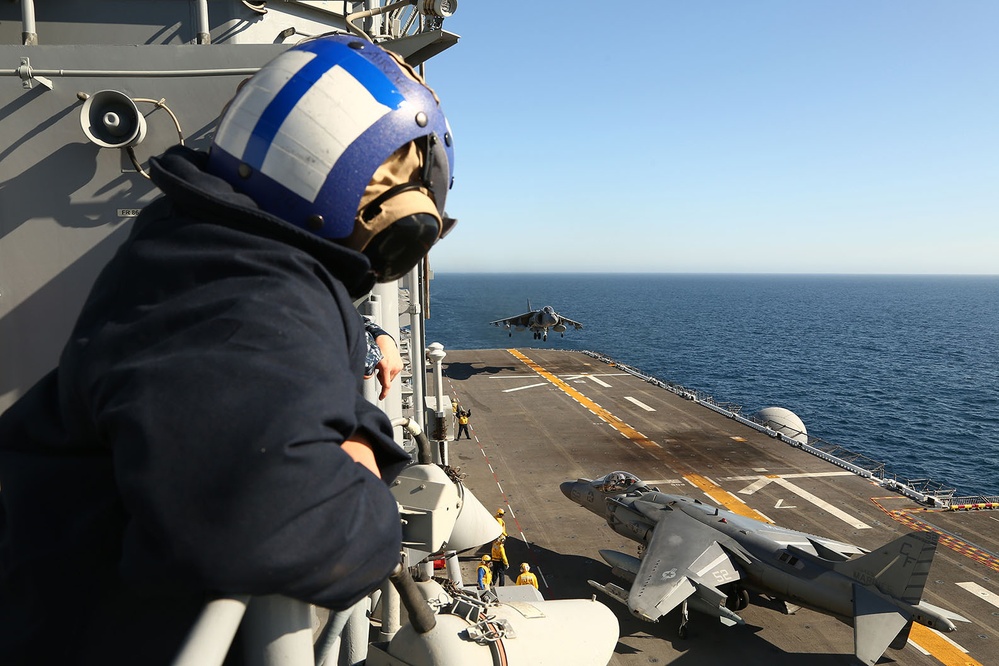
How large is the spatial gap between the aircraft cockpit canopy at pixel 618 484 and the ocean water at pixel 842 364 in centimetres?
2712

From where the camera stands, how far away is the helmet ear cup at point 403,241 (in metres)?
1.74

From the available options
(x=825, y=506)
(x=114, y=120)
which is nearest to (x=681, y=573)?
(x=825, y=506)

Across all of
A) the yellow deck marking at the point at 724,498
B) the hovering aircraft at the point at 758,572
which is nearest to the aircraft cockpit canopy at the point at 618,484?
the hovering aircraft at the point at 758,572

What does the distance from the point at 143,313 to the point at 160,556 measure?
50cm

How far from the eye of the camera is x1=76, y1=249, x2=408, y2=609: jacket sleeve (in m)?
1.10

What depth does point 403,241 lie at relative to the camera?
1.77 metres

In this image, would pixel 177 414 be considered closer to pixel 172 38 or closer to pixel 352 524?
pixel 352 524

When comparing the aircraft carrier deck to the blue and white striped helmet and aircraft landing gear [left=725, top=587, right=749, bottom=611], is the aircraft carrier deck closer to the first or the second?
aircraft landing gear [left=725, top=587, right=749, bottom=611]

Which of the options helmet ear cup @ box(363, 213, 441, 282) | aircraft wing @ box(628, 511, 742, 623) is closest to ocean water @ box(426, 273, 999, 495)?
aircraft wing @ box(628, 511, 742, 623)

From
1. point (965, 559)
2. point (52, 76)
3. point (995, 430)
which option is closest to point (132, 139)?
point (52, 76)

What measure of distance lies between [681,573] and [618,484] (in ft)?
14.9

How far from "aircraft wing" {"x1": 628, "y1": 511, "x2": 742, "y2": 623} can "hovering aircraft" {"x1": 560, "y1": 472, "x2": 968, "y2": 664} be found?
27mm

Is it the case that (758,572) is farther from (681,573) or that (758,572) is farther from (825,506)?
(825,506)

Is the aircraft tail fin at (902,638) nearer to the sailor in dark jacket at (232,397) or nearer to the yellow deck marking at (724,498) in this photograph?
the yellow deck marking at (724,498)
